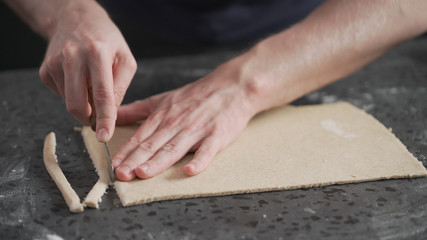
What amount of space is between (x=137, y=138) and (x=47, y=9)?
40 cm

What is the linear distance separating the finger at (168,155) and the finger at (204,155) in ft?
0.10

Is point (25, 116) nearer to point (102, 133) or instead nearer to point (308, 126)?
point (102, 133)

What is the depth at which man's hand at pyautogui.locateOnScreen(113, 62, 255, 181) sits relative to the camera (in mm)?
1000

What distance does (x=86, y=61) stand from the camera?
0.96 meters

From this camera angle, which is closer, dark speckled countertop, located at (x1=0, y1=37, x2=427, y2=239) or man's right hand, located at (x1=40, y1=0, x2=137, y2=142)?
dark speckled countertop, located at (x1=0, y1=37, x2=427, y2=239)

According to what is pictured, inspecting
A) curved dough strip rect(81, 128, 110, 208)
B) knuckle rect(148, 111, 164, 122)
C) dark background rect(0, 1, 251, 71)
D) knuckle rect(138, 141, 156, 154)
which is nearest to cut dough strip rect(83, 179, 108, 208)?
curved dough strip rect(81, 128, 110, 208)

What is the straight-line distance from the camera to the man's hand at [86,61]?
941 millimetres

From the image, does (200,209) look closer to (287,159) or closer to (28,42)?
(287,159)

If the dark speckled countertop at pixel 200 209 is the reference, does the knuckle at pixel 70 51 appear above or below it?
above

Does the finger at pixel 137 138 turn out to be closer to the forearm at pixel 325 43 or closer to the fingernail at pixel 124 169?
the fingernail at pixel 124 169

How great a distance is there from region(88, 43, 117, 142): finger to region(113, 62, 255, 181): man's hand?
89 mm

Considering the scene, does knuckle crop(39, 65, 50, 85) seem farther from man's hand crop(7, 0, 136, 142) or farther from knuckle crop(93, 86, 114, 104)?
knuckle crop(93, 86, 114, 104)

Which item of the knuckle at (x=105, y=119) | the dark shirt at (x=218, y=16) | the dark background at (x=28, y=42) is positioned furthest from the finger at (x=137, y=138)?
the dark background at (x=28, y=42)

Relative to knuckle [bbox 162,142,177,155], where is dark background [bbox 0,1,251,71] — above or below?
below
